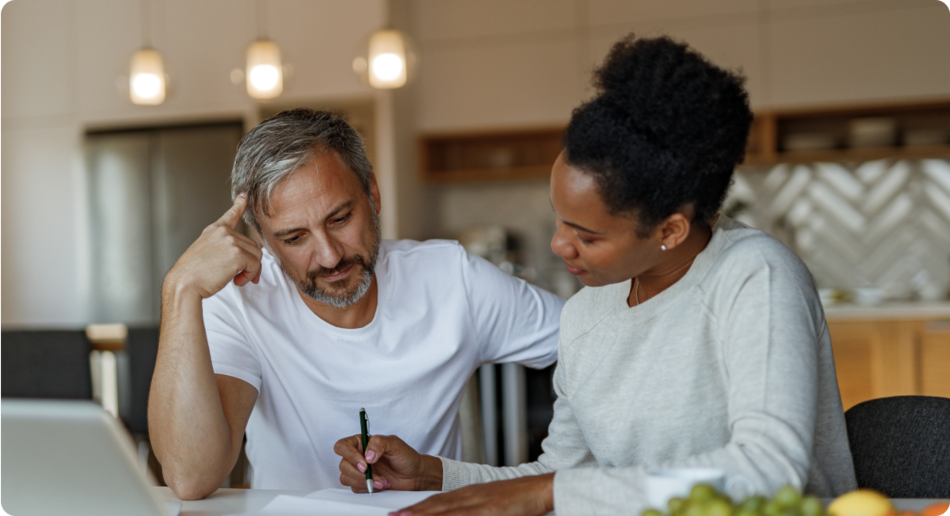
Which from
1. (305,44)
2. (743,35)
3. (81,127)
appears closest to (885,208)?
(743,35)

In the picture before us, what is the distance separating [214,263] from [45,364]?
5.00ft

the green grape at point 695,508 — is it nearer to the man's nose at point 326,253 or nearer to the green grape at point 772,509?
the green grape at point 772,509

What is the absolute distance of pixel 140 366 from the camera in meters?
2.67

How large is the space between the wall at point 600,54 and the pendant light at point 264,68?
182cm

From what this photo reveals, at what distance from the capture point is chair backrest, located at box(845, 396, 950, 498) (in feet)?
4.03

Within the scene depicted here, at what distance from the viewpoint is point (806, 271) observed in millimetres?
1119

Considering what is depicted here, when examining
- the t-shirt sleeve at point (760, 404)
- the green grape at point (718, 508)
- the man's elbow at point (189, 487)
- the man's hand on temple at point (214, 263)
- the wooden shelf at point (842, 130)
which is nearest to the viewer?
the green grape at point (718, 508)

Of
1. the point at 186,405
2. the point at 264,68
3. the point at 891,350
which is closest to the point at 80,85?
the point at 264,68

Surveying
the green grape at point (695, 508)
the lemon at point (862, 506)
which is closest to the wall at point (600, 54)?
the lemon at point (862, 506)

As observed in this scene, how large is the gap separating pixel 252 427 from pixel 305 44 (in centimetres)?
364

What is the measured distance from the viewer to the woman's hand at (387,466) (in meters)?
1.27

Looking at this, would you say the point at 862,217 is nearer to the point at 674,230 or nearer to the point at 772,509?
the point at 674,230

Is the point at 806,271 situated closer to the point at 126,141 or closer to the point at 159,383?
the point at 159,383

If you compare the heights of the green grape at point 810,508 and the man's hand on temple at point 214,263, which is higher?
the man's hand on temple at point 214,263
